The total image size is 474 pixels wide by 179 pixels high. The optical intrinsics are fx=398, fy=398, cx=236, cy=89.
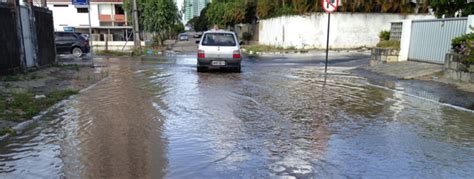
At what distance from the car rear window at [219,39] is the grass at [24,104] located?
6.50 m

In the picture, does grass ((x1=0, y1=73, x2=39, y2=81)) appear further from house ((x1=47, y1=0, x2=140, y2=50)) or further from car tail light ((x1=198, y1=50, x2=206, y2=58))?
house ((x1=47, y1=0, x2=140, y2=50))

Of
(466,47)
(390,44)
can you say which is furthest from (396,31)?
(466,47)

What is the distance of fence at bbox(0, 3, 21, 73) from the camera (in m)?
11.4

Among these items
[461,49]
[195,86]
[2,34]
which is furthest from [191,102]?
[461,49]

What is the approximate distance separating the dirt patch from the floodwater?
1.26 ft

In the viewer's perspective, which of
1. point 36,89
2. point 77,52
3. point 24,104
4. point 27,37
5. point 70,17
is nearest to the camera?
point 24,104

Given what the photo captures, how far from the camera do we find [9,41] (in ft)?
38.6

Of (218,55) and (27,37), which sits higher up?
(27,37)

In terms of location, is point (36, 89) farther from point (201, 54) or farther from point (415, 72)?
point (415, 72)

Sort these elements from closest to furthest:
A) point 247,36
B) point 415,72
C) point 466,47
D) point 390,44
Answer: point 466,47 < point 415,72 < point 390,44 < point 247,36

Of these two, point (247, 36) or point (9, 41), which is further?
point (247, 36)

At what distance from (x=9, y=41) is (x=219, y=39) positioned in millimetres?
7041

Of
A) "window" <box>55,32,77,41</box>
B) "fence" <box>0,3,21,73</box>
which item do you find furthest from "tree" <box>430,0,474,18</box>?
"window" <box>55,32,77,41</box>

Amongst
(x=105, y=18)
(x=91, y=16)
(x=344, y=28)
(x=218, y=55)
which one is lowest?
(x=218, y=55)
